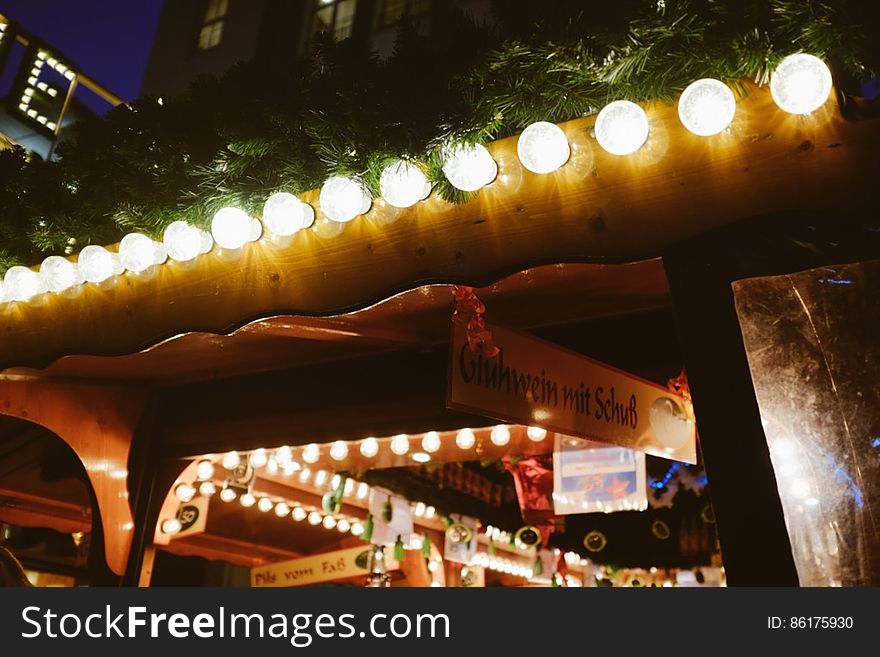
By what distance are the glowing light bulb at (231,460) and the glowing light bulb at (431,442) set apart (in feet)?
4.71

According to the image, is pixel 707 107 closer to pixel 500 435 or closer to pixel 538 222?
pixel 538 222

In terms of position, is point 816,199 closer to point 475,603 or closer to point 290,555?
point 475,603

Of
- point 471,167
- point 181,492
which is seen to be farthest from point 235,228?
point 181,492

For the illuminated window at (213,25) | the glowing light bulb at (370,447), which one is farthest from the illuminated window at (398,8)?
the glowing light bulb at (370,447)

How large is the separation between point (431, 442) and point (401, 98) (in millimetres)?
2616

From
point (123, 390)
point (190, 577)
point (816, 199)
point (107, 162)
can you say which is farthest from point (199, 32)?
point (816, 199)

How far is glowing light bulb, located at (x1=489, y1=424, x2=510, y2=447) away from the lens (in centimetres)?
420

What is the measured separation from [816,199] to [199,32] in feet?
33.7

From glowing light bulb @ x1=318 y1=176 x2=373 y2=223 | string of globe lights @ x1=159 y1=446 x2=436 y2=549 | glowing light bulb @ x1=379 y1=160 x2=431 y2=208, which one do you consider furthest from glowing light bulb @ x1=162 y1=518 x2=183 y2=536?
glowing light bulb @ x1=379 y1=160 x2=431 y2=208

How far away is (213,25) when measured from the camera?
32.0ft

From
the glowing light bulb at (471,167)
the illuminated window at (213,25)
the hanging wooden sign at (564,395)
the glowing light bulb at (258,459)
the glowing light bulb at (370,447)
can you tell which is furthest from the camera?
the illuminated window at (213,25)

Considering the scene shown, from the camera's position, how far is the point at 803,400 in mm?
1848

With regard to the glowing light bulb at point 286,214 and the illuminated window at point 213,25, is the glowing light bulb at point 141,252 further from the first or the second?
the illuminated window at point 213,25

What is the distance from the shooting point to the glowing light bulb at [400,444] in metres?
4.35
